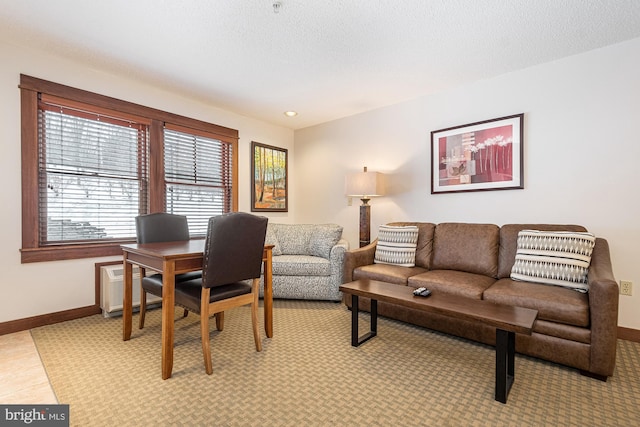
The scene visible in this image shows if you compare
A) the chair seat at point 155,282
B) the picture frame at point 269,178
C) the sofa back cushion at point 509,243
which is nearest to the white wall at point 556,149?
the sofa back cushion at point 509,243

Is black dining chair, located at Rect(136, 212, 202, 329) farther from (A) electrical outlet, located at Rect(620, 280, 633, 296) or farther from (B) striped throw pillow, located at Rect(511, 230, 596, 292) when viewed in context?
(A) electrical outlet, located at Rect(620, 280, 633, 296)

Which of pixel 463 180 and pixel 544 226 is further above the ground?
pixel 463 180

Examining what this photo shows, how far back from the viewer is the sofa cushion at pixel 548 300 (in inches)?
74.5

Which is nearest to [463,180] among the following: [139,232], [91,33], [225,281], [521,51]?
[521,51]

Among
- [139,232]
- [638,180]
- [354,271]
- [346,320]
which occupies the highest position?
[638,180]

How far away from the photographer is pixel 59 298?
9.05 feet

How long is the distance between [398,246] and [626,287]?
183cm

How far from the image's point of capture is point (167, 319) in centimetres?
186

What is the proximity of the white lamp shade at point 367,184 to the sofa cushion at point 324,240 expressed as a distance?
1.71ft

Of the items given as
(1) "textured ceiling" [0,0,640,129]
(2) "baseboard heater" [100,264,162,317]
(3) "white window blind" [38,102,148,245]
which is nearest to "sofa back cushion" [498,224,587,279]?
(1) "textured ceiling" [0,0,640,129]

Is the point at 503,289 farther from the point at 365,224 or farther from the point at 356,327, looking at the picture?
the point at 365,224

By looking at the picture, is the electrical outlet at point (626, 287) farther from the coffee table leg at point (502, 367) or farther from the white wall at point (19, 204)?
the white wall at point (19, 204)

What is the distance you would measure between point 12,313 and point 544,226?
15.0 feet

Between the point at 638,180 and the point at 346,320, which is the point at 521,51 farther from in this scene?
the point at 346,320
